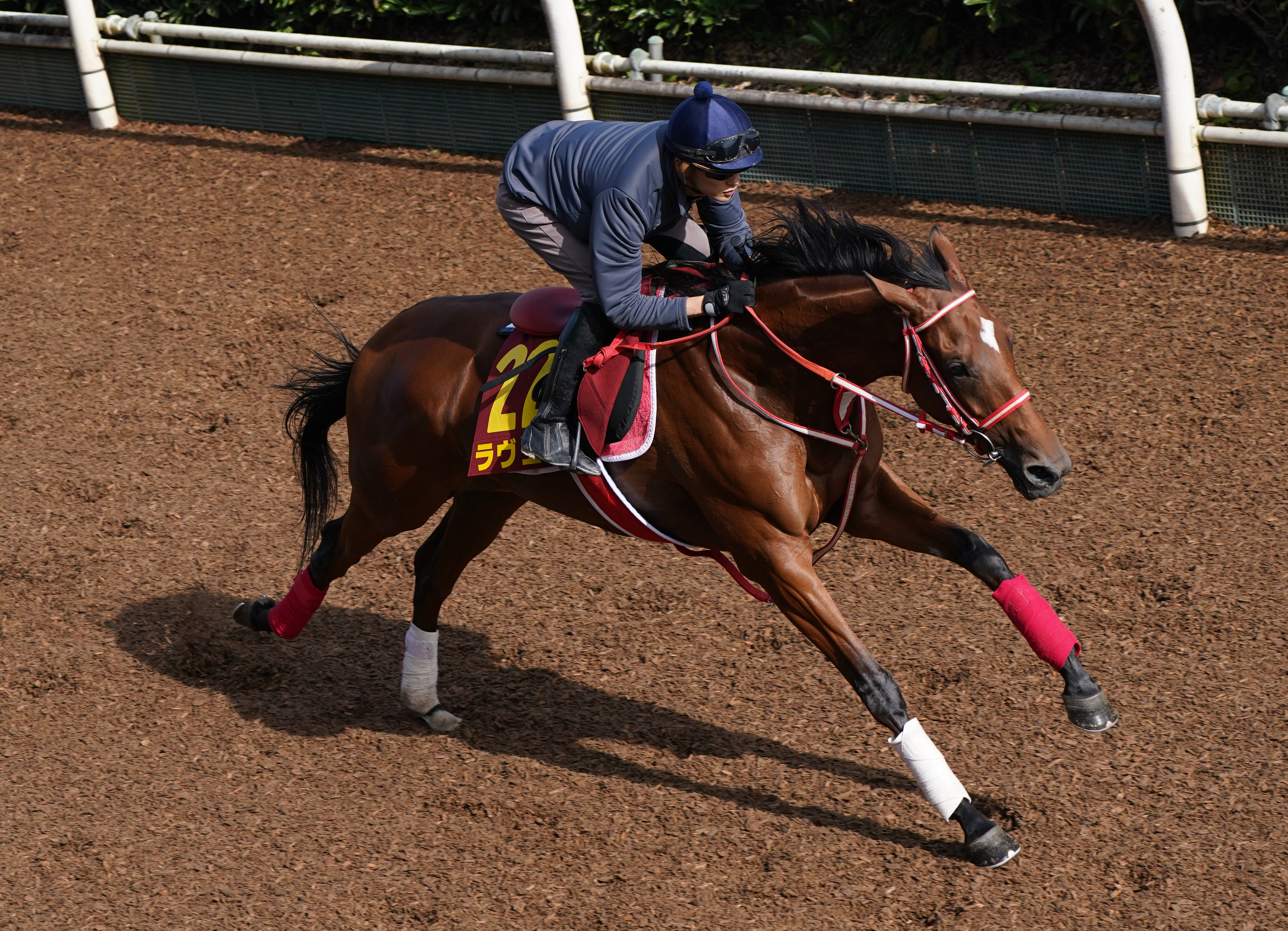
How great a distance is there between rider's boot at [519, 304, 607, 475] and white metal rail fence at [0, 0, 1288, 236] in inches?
187

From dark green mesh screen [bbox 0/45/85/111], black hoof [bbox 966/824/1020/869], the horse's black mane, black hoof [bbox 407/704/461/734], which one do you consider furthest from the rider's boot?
dark green mesh screen [bbox 0/45/85/111]

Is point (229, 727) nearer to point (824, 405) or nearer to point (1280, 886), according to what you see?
point (824, 405)

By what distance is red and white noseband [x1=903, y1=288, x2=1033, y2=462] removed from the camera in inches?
153

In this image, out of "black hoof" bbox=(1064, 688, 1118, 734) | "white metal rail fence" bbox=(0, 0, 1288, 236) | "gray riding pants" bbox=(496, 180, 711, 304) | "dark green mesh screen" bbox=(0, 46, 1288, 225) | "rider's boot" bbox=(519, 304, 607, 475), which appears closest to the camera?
"black hoof" bbox=(1064, 688, 1118, 734)

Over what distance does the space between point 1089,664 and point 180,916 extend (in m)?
3.26

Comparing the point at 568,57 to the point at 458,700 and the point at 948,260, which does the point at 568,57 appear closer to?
the point at 458,700

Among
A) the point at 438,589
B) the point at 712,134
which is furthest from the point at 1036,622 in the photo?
the point at 438,589

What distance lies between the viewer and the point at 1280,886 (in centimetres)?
396

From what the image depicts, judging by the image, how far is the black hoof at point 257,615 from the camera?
5543 millimetres

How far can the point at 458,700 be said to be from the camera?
5.48 m

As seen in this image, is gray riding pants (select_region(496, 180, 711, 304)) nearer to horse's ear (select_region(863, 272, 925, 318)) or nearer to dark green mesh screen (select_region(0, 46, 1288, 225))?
horse's ear (select_region(863, 272, 925, 318))

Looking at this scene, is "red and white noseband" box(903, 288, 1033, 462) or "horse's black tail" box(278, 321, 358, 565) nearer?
"red and white noseband" box(903, 288, 1033, 462)

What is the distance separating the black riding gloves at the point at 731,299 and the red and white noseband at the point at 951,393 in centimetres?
51

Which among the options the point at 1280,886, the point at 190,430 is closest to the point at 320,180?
the point at 190,430
